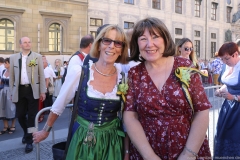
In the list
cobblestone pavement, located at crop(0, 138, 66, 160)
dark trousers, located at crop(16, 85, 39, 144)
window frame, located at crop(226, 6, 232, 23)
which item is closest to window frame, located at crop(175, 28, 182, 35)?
window frame, located at crop(226, 6, 232, 23)

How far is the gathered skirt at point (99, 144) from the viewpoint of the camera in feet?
7.89

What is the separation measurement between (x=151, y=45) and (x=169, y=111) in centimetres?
55

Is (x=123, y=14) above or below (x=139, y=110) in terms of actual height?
above

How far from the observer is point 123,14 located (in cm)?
2317

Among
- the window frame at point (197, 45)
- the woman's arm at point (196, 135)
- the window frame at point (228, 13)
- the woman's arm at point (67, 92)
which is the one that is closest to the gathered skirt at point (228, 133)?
the woman's arm at point (196, 135)

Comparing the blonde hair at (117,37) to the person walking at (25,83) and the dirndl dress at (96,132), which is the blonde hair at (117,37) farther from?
the person walking at (25,83)

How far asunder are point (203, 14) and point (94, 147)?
3169cm

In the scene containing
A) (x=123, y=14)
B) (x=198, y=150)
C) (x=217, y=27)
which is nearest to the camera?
(x=198, y=150)

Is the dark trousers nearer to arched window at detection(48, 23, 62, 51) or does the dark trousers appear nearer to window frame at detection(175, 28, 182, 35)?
arched window at detection(48, 23, 62, 51)

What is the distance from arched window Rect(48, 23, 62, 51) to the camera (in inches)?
752

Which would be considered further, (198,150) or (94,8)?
(94,8)

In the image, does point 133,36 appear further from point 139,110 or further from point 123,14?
point 123,14

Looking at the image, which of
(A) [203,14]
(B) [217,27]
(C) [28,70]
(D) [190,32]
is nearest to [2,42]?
(C) [28,70]

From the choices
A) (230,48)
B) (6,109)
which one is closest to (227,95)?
(230,48)
